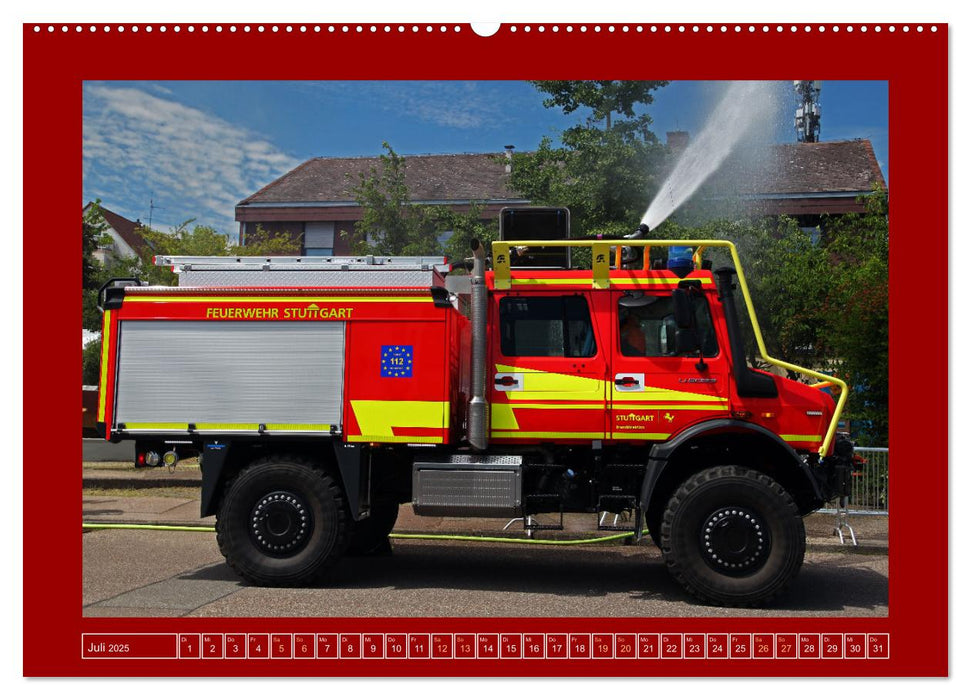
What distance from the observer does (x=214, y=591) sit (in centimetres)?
753

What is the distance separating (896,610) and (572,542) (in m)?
5.65

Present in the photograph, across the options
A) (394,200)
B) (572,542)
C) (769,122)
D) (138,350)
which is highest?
(394,200)

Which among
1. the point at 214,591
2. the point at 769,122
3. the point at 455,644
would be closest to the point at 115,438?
the point at 214,591

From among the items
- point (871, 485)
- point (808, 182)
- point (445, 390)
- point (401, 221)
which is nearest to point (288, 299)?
point (445, 390)

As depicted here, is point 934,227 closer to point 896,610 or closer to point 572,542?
point 896,610

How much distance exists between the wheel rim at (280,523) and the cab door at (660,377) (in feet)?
9.07

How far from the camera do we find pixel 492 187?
61.3ft

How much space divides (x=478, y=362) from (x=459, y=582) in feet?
6.62

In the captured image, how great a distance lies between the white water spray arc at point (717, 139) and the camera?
5754 millimetres

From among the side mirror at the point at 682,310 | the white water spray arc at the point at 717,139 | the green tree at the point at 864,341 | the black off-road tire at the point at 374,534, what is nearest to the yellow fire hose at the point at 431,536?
the black off-road tire at the point at 374,534

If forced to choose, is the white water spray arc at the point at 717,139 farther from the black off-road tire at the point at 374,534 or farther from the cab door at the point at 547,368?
the black off-road tire at the point at 374,534

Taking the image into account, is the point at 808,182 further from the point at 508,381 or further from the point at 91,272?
the point at 91,272

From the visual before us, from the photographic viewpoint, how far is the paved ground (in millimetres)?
6941

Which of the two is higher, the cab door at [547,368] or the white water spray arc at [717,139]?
the white water spray arc at [717,139]
